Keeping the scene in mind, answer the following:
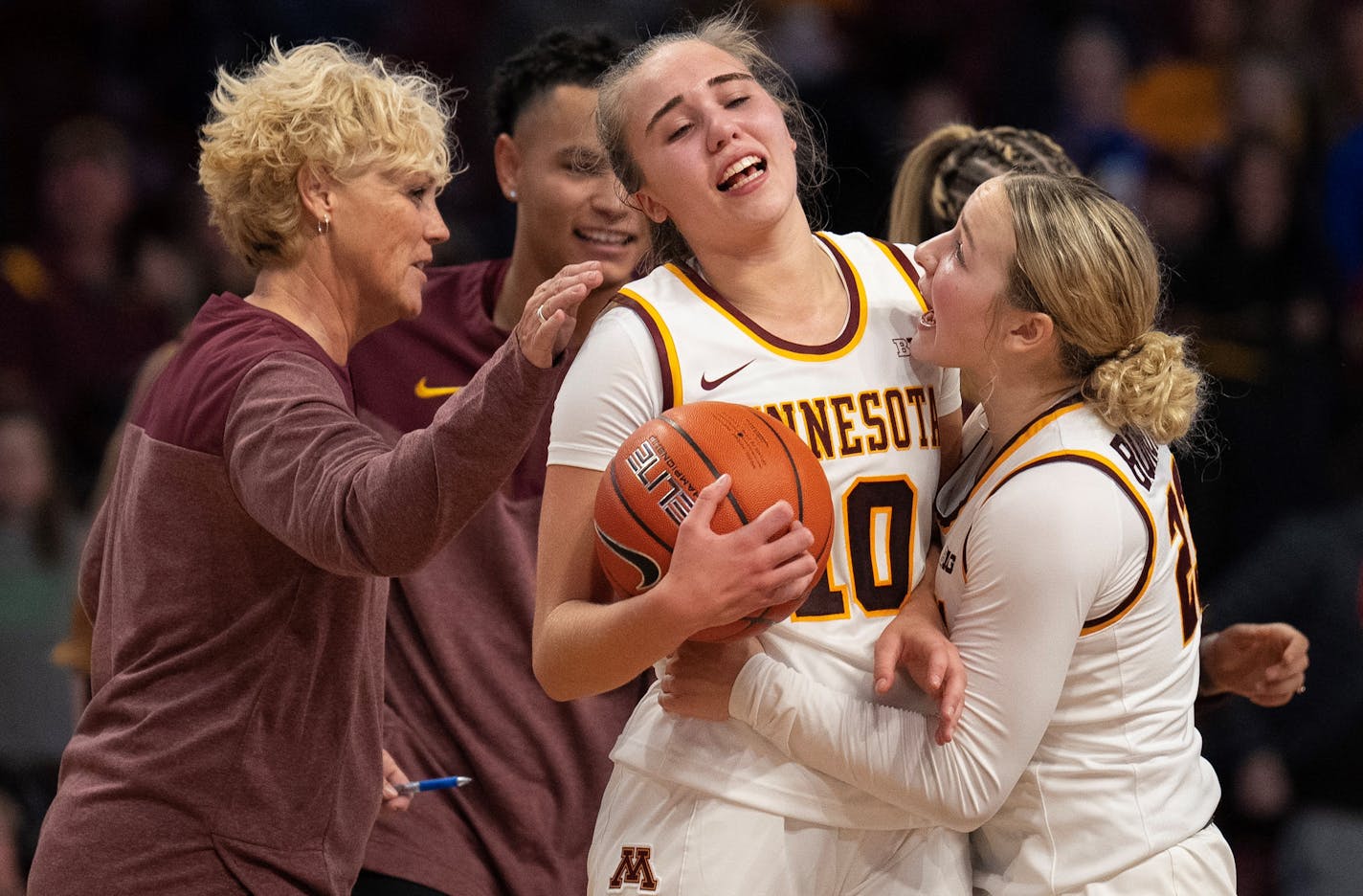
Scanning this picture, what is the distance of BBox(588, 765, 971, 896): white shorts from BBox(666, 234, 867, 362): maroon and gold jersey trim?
0.73 meters

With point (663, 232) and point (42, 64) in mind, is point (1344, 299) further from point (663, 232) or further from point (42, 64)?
point (42, 64)

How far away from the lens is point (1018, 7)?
862cm

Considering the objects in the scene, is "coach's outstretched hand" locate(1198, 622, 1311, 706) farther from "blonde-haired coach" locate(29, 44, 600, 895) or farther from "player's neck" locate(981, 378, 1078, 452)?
"blonde-haired coach" locate(29, 44, 600, 895)

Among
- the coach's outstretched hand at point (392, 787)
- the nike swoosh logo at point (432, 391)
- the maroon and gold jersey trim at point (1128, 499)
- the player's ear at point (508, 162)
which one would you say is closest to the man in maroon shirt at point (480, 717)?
the nike swoosh logo at point (432, 391)

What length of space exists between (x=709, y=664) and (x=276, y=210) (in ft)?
3.67

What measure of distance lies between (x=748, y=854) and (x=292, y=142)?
1452 millimetres

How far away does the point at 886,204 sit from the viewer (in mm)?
5547

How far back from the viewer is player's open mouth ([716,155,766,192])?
9.09 ft

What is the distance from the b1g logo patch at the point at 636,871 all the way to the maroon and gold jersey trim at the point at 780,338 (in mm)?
834

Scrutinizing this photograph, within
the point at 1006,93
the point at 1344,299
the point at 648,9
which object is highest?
the point at 648,9

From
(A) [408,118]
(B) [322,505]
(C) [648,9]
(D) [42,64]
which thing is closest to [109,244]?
(D) [42,64]

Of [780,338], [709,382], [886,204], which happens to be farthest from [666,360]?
[886,204]

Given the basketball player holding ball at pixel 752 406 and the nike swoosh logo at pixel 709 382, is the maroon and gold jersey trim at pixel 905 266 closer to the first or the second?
the basketball player holding ball at pixel 752 406

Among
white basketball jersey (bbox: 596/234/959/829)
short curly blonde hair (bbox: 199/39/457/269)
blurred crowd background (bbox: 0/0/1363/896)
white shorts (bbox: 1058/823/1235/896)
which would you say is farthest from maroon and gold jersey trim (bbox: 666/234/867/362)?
blurred crowd background (bbox: 0/0/1363/896)
